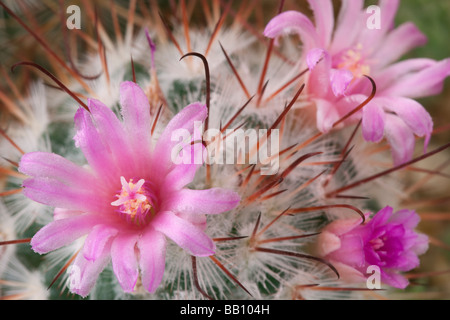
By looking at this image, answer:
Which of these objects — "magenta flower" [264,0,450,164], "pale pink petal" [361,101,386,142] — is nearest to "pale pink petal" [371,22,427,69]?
"magenta flower" [264,0,450,164]

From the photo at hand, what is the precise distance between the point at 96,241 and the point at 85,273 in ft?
0.18

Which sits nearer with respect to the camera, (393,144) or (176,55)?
(393,144)

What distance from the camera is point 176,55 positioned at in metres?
1.18

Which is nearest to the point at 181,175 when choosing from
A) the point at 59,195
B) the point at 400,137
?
the point at 59,195

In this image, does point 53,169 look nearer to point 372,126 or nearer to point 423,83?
point 372,126

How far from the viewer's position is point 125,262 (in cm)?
79

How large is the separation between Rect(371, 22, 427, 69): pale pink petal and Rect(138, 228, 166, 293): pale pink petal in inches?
25.8

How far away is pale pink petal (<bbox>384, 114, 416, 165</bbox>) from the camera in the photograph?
0.96 metres

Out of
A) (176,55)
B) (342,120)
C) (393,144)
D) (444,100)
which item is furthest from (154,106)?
(444,100)

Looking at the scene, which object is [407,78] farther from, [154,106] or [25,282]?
[25,282]

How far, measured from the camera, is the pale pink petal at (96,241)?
2.55ft

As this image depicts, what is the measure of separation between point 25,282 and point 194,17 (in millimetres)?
1111

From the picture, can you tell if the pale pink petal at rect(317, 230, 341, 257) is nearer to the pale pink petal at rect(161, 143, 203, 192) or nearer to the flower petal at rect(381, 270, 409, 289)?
the flower petal at rect(381, 270, 409, 289)

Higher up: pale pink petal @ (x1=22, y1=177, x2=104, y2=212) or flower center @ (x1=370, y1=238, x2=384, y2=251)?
pale pink petal @ (x1=22, y1=177, x2=104, y2=212)
